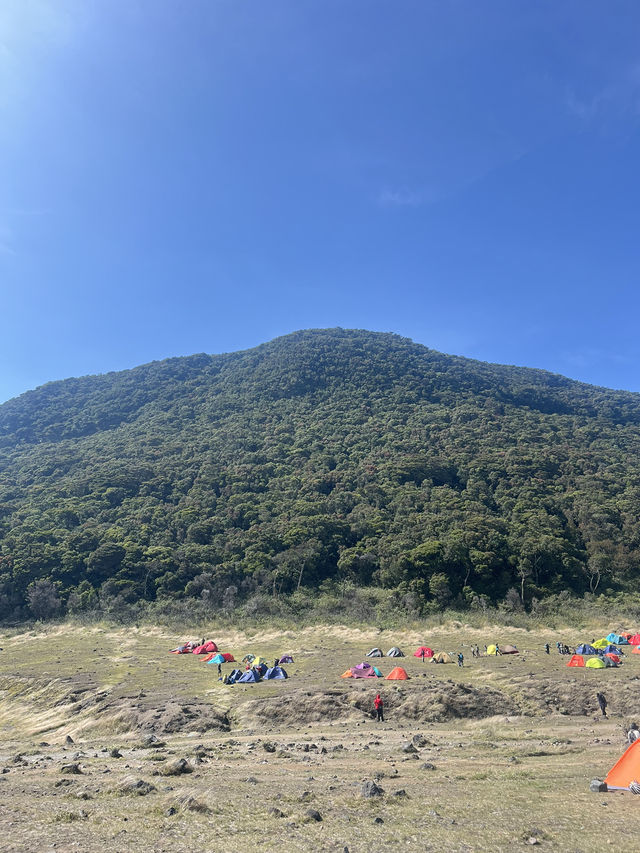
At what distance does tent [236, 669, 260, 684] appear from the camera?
82.9 feet

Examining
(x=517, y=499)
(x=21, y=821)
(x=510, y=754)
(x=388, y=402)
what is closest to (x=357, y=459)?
(x=517, y=499)

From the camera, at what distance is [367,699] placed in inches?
794

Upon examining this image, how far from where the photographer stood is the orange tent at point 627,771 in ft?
29.0

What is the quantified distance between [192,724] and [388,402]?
107 metres

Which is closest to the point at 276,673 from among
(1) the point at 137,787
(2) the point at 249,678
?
(2) the point at 249,678

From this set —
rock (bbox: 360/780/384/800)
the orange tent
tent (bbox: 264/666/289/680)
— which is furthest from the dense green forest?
rock (bbox: 360/780/384/800)

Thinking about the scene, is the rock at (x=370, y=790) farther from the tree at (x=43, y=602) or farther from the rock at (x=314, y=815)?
the tree at (x=43, y=602)

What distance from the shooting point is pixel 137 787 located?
10156mm

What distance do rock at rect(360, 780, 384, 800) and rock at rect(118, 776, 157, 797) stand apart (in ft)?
15.7

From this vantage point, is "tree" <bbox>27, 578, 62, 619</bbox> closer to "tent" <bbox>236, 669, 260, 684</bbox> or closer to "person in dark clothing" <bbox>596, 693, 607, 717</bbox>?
"tent" <bbox>236, 669, 260, 684</bbox>

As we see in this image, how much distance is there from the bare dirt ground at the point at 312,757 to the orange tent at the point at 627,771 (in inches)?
15.3

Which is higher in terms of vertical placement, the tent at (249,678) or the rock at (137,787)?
the rock at (137,787)

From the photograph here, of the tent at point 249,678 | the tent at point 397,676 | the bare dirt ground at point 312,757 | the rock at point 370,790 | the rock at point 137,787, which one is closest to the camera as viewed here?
the bare dirt ground at point 312,757

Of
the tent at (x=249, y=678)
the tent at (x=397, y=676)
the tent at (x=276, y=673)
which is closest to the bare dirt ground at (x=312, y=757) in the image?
the tent at (x=397, y=676)
